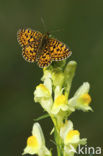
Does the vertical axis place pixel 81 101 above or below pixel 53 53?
below

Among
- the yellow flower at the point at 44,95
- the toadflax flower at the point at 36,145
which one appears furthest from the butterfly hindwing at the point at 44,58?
the toadflax flower at the point at 36,145

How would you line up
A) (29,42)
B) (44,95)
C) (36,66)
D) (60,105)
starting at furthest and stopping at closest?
(36,66) → (29,42) → (44,95) → (60,105)

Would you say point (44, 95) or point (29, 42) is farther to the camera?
point (29, 42)

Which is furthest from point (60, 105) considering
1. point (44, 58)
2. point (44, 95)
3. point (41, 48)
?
point (41, 48)

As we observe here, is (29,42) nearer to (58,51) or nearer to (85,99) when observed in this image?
(58,51)

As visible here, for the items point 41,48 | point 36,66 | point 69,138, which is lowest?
point 69,138

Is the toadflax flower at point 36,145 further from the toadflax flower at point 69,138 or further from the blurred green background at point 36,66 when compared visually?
the blurred green background at point 36,66

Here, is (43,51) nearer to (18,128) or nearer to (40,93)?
(40,93)

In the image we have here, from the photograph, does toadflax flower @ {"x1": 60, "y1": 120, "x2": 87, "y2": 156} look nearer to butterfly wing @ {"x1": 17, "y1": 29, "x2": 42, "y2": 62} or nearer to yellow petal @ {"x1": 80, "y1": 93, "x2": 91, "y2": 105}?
yellow petal @ {"x1": 80, "y1": 93, "x2": 91, "y2": 105}
